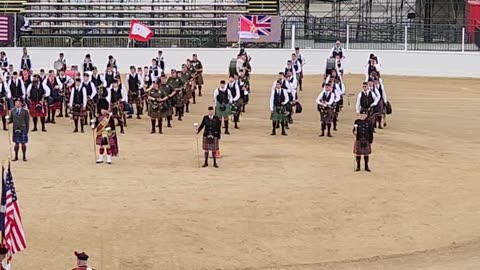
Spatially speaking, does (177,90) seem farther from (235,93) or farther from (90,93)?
(90,93)

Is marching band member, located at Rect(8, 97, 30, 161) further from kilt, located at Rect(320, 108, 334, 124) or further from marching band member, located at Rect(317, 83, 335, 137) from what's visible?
kilt, located at Rect(320, 108, 334, 124)

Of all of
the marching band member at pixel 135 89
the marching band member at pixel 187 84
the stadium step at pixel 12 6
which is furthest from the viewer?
the stadium step at pixel 12 6

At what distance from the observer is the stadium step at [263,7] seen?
160 ft

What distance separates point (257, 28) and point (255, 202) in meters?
26.1

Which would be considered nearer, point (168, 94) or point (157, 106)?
point (157, 106)

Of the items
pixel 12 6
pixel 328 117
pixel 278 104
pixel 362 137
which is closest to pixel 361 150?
pixel 362 137

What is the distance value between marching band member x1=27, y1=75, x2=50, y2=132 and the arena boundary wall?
15.9 metres

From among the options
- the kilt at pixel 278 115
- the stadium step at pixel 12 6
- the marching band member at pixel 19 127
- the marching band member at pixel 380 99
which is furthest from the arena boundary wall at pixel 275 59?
the marching band member at pixel 19 127

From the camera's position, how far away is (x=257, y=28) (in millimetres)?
43156

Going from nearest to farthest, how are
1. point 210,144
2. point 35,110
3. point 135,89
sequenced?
1. point 210,144
2. point 35,110
3. point 135,89

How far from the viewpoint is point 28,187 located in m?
19.0

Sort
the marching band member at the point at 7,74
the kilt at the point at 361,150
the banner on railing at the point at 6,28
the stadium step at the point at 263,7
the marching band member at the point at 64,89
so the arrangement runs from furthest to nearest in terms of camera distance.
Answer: the stadium step at the point at 263,7, the banner on railing at the point at 6,28, the marching band member at the point at 64,89, the marching band member at the point at 7,74, the kilt at the point at 361,150

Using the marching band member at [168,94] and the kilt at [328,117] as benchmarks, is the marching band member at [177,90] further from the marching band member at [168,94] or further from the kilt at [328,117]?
the kilt at [328,117]

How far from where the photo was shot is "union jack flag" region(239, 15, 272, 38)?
4303 centimetres
